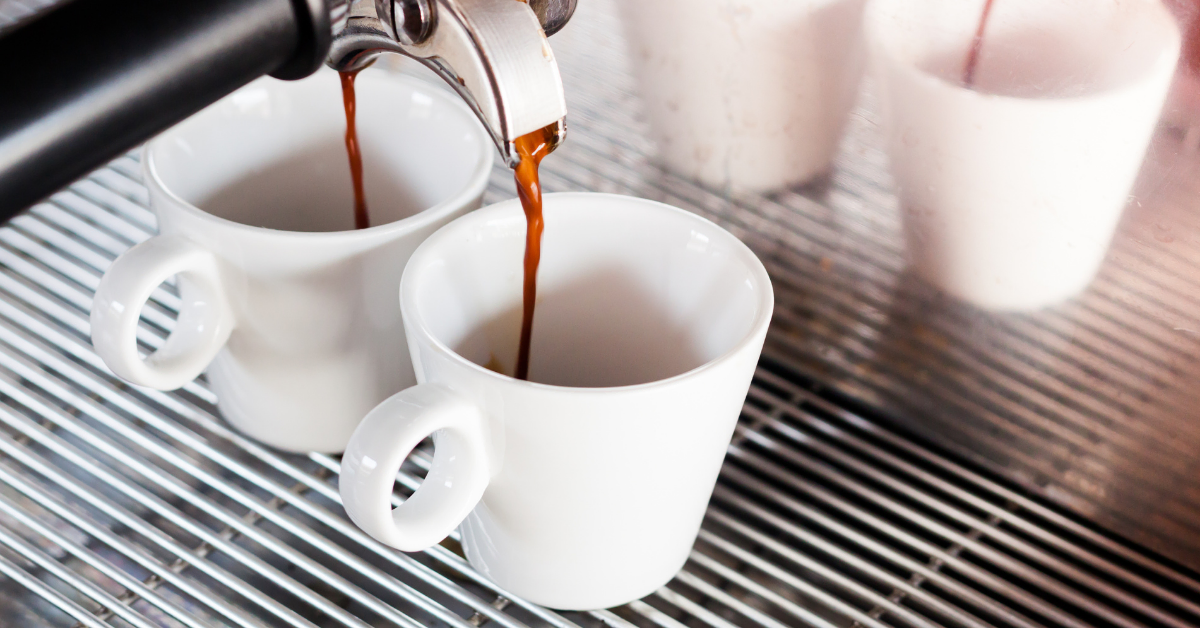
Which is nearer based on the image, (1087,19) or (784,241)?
(1087,19)

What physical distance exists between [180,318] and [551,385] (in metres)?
0.12

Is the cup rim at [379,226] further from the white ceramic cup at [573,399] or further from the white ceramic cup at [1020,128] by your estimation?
the white ceramic cup at [1020,128]

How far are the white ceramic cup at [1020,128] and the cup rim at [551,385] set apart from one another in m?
0.06

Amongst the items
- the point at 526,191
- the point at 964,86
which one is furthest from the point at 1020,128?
the point at 526,191

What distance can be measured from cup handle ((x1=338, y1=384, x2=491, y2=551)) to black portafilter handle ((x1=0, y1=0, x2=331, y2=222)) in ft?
0.31

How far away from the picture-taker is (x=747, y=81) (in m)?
0.32

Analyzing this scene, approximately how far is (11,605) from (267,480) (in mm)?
74

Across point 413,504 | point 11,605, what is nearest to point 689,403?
point 413,504

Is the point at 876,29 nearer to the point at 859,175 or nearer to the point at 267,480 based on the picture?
the point at 859,175

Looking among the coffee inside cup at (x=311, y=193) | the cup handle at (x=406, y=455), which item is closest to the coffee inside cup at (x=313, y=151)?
the coffee inside cup at (x=311, y=193)

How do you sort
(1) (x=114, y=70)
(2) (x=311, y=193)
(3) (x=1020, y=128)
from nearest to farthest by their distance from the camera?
(1) (x=114, y=70) < (3) (x=1020, y=128) < (2) (x=311, y=193)

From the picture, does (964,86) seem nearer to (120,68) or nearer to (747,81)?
(747,81)

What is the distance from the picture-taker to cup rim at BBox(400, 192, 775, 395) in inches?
9.6

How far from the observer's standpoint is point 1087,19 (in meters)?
0.25
